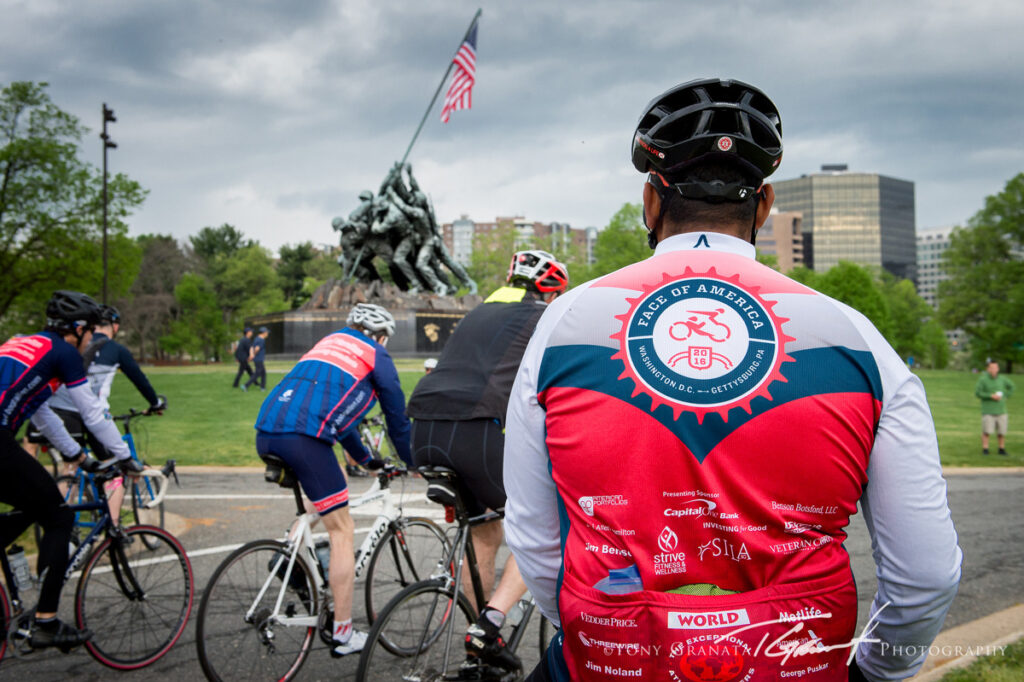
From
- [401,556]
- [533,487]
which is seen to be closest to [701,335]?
[533,487]

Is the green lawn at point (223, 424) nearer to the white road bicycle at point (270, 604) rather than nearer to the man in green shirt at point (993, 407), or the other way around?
the man in green shirt at point (993, 407)

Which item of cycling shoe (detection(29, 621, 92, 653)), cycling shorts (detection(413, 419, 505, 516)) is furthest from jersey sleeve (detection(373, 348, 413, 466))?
cycling shoe (detection(29, 621, 92, 653))

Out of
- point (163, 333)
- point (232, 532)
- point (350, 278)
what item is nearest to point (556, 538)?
point (232, 532)

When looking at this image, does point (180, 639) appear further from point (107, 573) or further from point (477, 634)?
point (477, 634)

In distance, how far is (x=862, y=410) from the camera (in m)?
1.52

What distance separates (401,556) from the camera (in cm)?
489

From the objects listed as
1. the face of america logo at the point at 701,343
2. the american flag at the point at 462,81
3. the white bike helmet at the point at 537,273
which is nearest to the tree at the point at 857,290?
the american flag at the point at 462,81

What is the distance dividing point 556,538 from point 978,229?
2816 inches

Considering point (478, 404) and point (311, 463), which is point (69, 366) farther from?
point (478, 404)

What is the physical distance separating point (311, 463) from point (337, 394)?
39cm

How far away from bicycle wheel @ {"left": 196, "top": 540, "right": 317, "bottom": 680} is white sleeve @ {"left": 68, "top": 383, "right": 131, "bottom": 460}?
1213 mm

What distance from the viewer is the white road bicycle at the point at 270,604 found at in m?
3.91

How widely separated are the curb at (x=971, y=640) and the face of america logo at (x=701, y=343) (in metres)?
3.22

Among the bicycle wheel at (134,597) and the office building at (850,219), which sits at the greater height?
the office building at (850,219)
